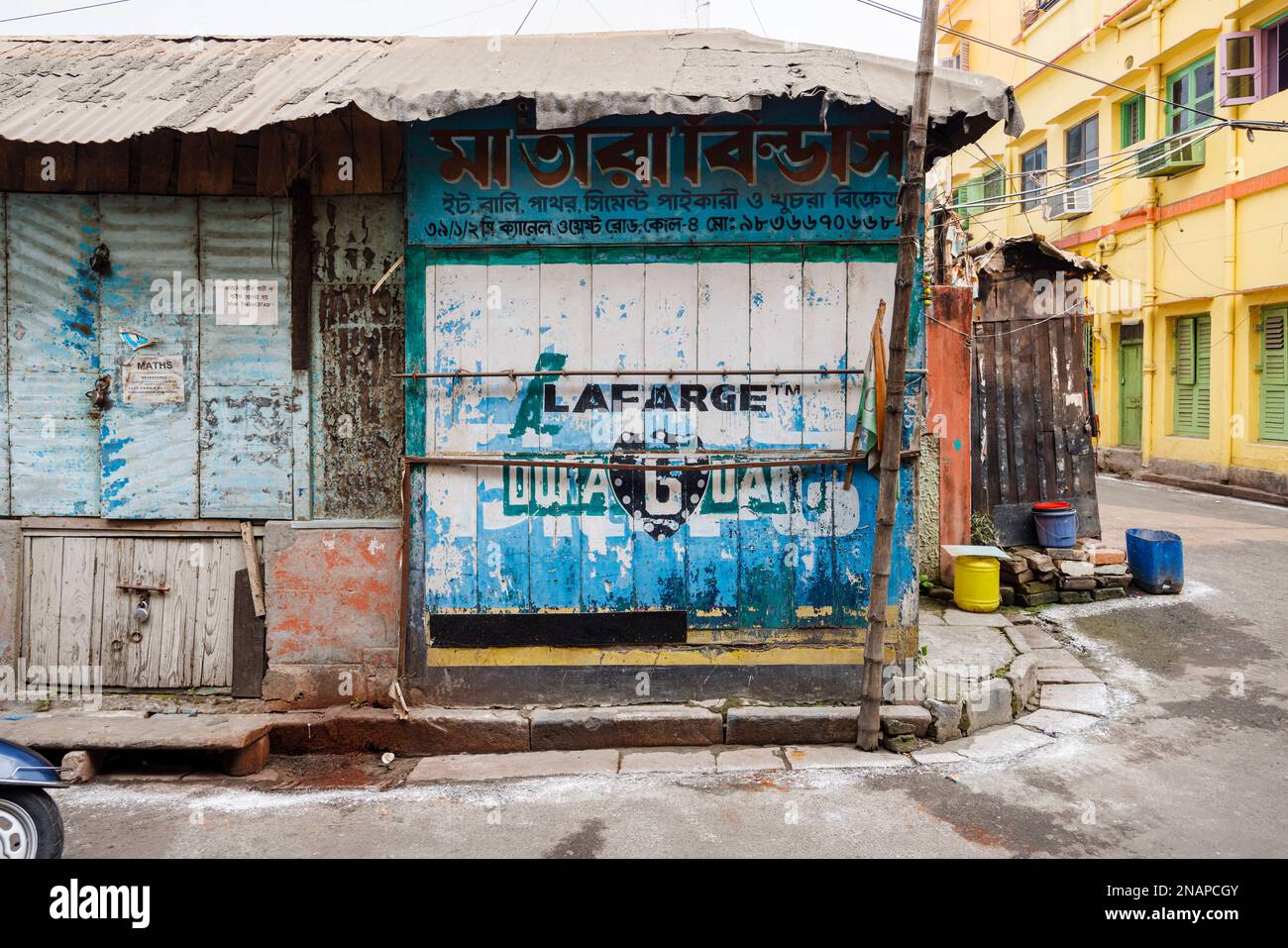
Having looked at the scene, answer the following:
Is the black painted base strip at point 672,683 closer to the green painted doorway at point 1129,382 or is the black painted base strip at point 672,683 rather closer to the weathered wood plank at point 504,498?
the weathered wood plank at point 504,498

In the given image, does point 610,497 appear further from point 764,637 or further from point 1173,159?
point 1173,159

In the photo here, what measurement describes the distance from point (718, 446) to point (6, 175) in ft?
15.9

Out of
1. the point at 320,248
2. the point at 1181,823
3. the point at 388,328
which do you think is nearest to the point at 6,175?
the point at 320,248

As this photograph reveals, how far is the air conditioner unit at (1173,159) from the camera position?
15.3 metres

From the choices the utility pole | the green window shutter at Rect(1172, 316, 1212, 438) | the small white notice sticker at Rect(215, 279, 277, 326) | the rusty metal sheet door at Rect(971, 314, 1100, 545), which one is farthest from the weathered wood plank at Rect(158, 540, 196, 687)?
the green window shutter at Rect(1172, 316, 1212, 438)

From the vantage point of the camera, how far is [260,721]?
5230mm

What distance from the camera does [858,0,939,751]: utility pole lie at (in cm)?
464

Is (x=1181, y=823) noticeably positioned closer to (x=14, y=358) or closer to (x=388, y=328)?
(x=388, y=328)

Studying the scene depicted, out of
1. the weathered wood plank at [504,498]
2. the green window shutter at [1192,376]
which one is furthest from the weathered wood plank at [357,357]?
the green window shutter at [1192,376]

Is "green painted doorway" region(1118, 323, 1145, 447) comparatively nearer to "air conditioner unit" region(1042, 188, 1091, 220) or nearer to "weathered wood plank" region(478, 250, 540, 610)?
"air conditioner unit" region(1042, 188, 1091, 220)

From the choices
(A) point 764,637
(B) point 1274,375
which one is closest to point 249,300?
(A) point 764,637

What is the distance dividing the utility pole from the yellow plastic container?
2.86 meters

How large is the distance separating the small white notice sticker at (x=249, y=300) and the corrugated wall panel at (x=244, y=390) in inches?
1.2
